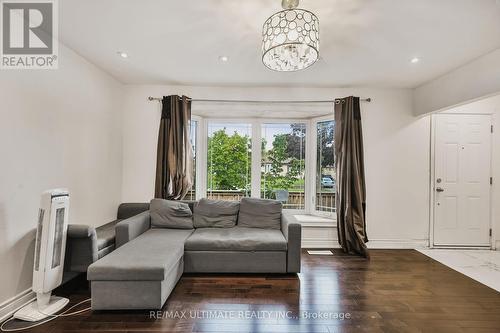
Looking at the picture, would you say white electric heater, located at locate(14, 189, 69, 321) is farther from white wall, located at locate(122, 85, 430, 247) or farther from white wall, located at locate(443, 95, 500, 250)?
white wall, located at locate(443, 95, 500, 250)

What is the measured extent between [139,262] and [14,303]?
109 cm

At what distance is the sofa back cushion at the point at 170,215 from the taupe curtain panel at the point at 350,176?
2.25 m

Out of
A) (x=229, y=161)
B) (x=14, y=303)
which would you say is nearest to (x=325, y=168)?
(x=229, y=161)

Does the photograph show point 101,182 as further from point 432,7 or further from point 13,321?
point 432,7

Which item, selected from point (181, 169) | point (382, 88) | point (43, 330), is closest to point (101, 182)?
point (181, 169)

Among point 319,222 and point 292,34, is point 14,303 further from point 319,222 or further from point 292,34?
point 319,222

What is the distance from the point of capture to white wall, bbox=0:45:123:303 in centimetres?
198

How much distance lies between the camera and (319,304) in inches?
87.5

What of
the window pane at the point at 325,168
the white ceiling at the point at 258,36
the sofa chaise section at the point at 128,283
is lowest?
the sofa chaise section at the point at 128,283

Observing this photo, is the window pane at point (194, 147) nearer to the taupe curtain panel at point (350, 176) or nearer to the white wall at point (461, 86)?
the taupe curtain panel at point (350, 176)

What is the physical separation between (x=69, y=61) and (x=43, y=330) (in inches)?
102

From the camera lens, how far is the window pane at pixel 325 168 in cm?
396

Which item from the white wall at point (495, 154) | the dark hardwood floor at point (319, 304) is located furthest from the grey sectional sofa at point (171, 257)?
the white wall at point (495, 154)

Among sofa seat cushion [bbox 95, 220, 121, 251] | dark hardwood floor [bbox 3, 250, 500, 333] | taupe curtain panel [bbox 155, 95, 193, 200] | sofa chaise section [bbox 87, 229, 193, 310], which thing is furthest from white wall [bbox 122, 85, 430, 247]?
sofa chaise section [bbox 87, 229, 193, 310]
